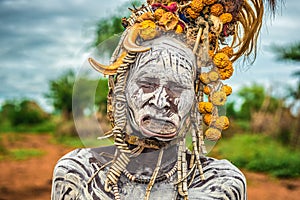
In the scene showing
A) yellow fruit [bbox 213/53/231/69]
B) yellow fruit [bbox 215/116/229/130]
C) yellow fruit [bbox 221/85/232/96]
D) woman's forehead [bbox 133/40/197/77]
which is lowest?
yellow fruit [bbox 215/116/229/130]

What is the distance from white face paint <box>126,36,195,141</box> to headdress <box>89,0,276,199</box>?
0.05m

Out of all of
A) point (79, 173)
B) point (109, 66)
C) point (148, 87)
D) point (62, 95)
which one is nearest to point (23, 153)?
point (62, 95)

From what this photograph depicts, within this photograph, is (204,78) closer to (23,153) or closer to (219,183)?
(219,183)

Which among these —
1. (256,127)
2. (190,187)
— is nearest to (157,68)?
(190,187)

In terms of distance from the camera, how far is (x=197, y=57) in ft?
7.43

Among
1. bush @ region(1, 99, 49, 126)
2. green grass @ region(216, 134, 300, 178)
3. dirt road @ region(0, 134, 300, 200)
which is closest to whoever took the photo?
dirt road @ region(0, 134, 300, 200)

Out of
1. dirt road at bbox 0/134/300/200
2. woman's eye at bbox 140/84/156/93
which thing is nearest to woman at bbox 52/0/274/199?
woman's eye at bbox 140/84/156/93

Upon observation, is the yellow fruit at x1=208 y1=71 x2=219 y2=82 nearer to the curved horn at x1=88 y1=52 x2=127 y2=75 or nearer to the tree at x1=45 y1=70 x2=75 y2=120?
the curved horn at x1=88 y1=52 x2=127 y2=75

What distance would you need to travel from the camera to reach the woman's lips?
2.11 m

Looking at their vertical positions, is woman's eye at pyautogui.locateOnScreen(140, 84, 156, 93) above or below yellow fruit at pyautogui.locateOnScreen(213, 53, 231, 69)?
below

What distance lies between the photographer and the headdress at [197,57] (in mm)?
2221

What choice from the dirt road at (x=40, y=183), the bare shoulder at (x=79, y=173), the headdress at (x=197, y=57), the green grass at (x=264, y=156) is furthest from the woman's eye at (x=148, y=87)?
the green grass at (x=264, y=156)

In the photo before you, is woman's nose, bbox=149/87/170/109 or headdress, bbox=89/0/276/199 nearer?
woman's nose, bbox=149/87/170/109

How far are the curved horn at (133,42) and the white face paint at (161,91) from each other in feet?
0.08
